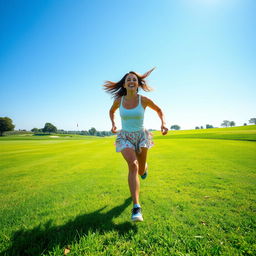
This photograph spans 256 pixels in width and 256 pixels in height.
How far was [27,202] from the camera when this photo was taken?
307cm

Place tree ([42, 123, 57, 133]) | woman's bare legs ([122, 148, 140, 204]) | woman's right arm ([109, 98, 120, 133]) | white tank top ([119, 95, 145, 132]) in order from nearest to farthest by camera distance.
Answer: woman's bare legs ([122, 148, 140, 204]) < white tank top ([119, 95, 145, 132]) < woman's right arm ([109, 98, 120, 133]) < tree ([42, 123, 57, 133])

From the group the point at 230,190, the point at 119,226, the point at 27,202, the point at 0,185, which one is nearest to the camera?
the point at 119,226

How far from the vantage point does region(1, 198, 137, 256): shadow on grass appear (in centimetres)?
172

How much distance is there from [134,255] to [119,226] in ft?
1.98

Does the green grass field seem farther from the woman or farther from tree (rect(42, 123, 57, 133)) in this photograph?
Answer: tree (rect(42, 123, 57, 133))

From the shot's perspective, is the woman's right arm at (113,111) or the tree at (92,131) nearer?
the woman's right arm at (113,111)

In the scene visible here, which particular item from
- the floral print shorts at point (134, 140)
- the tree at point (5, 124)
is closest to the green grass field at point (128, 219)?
the floral print shorts at point (134, 140)

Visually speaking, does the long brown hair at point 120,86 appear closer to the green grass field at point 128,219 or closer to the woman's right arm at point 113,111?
the woman's right arm at point 113,111

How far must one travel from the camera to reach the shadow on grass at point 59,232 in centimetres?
172

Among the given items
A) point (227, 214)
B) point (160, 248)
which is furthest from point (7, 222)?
point (227, 214)

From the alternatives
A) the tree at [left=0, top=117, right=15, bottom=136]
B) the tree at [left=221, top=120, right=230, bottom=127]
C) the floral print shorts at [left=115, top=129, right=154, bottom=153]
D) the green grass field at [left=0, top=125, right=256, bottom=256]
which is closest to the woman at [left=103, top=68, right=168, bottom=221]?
the floral print shorts at [left=115, top=129, right=154, bottom=153]

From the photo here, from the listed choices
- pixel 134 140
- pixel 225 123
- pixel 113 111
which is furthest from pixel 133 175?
pixel 225 123

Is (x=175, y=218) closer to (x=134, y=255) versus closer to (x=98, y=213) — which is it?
(x=134, y=255)

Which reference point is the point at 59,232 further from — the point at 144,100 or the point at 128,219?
the point at 144,100
